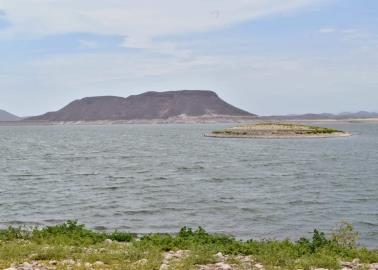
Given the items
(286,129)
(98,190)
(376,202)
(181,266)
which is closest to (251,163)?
(98,190)

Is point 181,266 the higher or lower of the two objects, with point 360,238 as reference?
higher

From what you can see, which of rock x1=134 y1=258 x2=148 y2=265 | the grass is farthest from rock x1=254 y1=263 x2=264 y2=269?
the grass

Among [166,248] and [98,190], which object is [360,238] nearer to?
[166,248]

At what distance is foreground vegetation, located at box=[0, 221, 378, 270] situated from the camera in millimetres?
13391

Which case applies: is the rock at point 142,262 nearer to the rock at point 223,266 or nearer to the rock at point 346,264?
the rock at point 223,266

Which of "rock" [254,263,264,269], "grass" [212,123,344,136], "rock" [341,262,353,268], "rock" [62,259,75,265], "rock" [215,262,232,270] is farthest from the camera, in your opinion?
"grass" [212,123,344,136]

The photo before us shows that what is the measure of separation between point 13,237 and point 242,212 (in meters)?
15.6

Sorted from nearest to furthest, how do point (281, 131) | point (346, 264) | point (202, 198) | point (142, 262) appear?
point (142, 262) → point (346, 264) → point (202, 198) → point (281, 131)

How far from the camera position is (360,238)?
2336cm

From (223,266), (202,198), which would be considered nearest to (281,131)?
(202,198)

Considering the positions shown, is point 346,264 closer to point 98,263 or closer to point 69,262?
point 98,263

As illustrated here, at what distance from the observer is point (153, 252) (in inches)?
580

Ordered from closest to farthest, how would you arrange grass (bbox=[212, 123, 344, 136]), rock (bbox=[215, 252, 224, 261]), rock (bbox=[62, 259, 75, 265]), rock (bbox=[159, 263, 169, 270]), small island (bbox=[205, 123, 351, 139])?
rock (bbox=[159, 263, 169, 270])
rock (bbox=[62, 259, 75, 265])
rock (bbox=[215, 252, 224, 261])
small island (bbox=[205, 123, 351, 139])
grass (bbox=[212, 123, 344, 136])

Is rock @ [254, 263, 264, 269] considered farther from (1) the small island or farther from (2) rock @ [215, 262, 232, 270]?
(1) the small island
